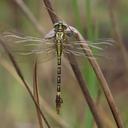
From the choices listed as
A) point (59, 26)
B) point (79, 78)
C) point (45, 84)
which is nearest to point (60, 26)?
point (59, 26)

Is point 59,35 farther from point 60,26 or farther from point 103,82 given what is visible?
point 103,82

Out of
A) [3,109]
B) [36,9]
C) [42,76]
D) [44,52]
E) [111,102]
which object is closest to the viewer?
[111,102]

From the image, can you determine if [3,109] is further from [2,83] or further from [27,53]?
[27,53]

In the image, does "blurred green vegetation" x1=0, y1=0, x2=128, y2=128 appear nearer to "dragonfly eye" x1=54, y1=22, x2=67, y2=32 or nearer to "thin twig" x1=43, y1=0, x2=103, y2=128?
"thin twig" x1=43, y1=0, x2=103, y2=128

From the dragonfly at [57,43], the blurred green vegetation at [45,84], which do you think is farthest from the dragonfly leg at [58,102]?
the blurred green vegetation at [45,84]

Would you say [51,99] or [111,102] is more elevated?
[51,99]

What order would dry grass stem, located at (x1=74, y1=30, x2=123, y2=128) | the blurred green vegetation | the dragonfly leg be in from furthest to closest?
the blurred green vegetation, the dragonfly leg, dry grass stem, located at (x1=74, y1=30, x2=123, y2=128)

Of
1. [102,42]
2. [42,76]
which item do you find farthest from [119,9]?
[102,42]

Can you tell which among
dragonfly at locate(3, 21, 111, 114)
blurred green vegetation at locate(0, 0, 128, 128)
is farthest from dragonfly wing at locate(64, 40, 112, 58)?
blurred green vegetation at locate(0, 0, 128, 128)

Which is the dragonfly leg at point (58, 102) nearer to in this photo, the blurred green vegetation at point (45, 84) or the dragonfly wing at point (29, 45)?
the dragonfly wing at point (29, 45)

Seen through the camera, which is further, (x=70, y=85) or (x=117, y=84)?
(x=117, y=84)

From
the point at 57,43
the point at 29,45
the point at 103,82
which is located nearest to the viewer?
the point at 103,82
